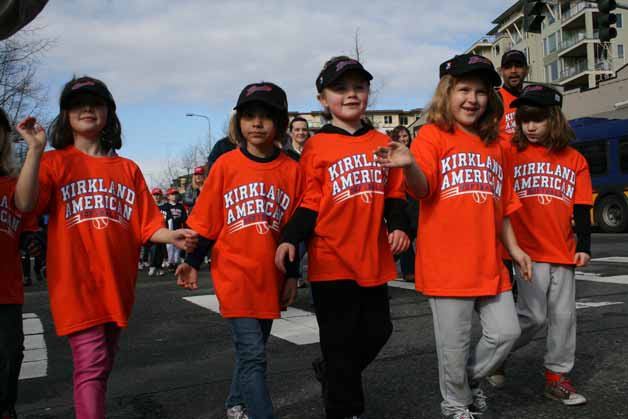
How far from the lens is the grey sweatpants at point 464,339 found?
305 cm

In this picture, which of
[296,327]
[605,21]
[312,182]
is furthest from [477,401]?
[605,21]

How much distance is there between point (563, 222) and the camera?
376cm

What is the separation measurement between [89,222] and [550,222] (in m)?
2.53

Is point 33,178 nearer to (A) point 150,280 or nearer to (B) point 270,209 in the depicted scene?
(B) point 270,209

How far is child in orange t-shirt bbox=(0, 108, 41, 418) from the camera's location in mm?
2994

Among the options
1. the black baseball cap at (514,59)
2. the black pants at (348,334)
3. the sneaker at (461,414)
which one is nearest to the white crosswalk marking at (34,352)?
the black pants at (348,334)

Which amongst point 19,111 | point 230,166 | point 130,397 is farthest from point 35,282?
point 19,111

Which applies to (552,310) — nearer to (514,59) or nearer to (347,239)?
(347,239)

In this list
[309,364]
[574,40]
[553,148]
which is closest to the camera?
[553,148]

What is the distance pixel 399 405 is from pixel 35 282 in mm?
11290

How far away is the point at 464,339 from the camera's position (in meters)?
3.09

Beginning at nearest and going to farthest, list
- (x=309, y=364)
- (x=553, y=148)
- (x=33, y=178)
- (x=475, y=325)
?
(x=33, y=178) < (x=553, y=148) < (x=309, y=364) < (x=475, y=325)

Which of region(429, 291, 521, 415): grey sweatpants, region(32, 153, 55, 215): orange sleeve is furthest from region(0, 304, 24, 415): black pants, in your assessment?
region(429, 291, 521, 415): grey sweatpants

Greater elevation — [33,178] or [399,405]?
[33,178]
